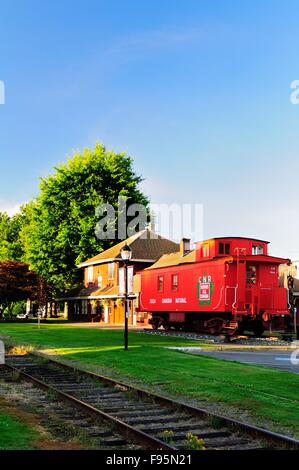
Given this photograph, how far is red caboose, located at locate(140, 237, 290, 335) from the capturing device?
28.4m

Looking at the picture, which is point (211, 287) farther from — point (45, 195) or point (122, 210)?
point (45, 195)

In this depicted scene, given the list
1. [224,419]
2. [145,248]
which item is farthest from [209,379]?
[145,248]

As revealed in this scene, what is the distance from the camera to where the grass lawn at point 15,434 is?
7.50 m

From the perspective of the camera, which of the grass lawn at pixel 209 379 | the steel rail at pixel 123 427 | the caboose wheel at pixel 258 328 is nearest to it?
the steel rail at pixel 123 427

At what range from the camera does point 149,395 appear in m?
11.0

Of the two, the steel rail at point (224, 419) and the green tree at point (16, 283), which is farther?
the green tree at point (16, 283)

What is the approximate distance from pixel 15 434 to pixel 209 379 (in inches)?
236

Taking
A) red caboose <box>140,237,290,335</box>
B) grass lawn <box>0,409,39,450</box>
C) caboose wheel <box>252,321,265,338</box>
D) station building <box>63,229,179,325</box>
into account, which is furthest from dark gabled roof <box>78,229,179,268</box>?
grass lawn <box>0,409,39,450</box>

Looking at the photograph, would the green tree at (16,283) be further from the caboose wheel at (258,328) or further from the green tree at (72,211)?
the caboose wheel at (258,328)

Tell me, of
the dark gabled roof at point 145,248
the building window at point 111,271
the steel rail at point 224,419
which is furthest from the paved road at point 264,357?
the building window at point 111,271

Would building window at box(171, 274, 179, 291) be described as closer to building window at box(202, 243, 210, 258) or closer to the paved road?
building window at box(202, 243, 210, 258)

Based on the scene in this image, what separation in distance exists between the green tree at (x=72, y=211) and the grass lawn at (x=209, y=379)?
40592 millimetres

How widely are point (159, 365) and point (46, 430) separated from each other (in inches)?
296

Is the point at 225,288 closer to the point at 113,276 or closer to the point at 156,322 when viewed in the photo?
the point at 156,322
